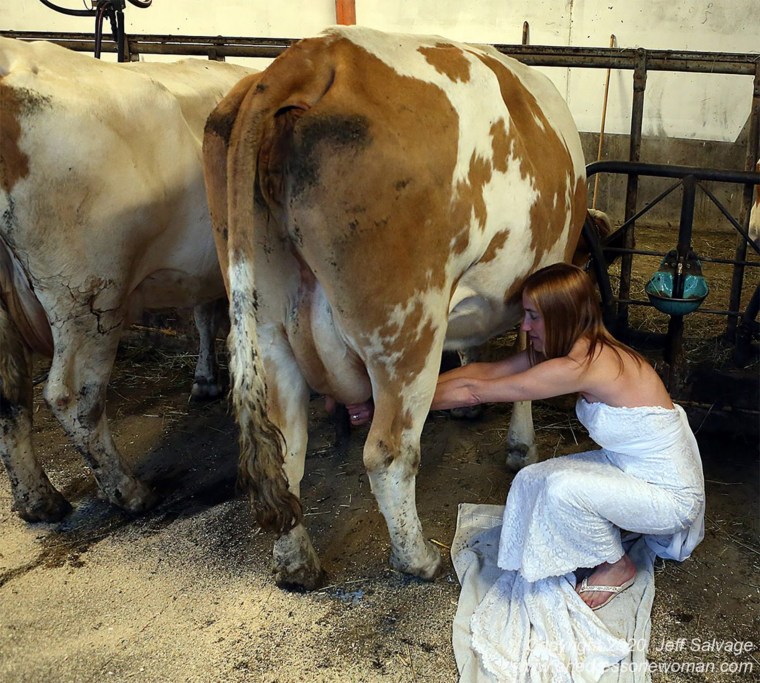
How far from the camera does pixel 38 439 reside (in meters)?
3.76

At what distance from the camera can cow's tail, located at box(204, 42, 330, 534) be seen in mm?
1935

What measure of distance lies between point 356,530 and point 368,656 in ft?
2.32

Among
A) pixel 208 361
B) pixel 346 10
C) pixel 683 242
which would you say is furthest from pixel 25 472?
pixel 346 10

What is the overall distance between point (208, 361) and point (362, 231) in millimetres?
2468

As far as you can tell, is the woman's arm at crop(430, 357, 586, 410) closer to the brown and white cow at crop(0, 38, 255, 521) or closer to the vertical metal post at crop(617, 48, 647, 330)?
the brown and white cow at crop(0, 38, 255, 521)

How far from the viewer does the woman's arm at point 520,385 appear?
89.7 inches

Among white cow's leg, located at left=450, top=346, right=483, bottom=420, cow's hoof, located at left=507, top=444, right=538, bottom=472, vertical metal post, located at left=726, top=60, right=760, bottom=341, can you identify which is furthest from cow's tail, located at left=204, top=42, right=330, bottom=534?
vertical metal post, located at left=726, top=60, right=760, bottom=341

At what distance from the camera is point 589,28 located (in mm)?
7633

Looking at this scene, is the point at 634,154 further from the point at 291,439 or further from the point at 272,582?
the point at 272,582

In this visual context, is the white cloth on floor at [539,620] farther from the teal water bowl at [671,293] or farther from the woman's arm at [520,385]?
the teal water bowl at [671,293]

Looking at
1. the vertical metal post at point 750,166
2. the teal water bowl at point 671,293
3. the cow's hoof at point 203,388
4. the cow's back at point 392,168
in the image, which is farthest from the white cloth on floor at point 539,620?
the cow's hoof at point 203,388

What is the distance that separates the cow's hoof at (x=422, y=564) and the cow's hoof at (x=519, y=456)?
854mm

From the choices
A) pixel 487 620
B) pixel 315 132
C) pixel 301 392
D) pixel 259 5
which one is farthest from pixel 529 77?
pixel 259 5

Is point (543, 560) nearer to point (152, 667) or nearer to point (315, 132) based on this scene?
point (152, 667)
